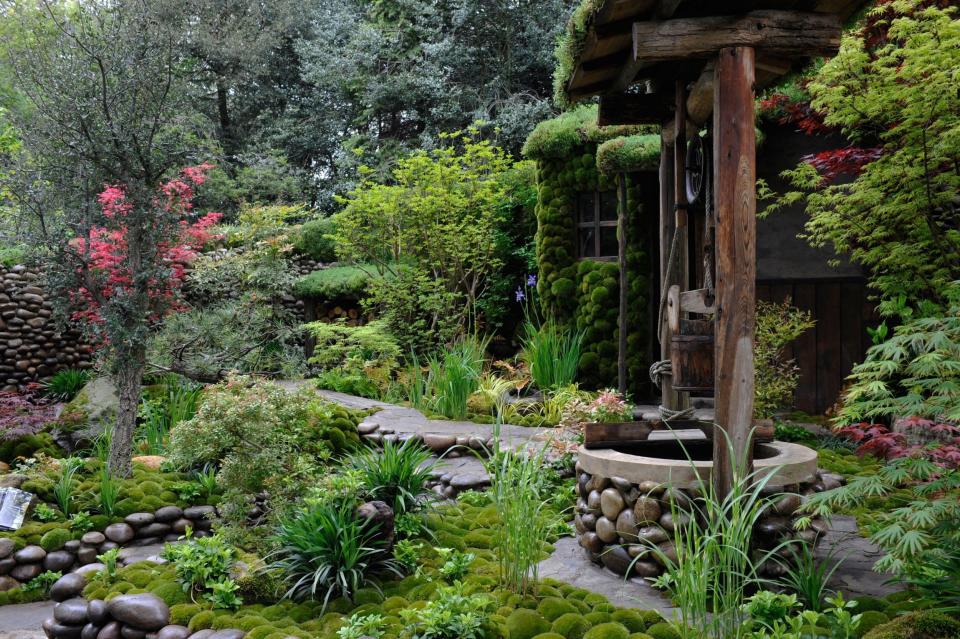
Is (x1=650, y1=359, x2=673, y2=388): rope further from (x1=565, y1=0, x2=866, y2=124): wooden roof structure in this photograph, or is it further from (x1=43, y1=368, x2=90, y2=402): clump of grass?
(x1=43, y1=368, x2=90, y2=402): clump of grass

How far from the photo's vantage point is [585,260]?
846 centimetres

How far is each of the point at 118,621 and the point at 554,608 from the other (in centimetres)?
224

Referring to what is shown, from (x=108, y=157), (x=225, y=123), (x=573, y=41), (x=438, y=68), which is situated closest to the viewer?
(x=573, y=41)

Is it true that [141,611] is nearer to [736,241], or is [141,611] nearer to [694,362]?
[694,362]

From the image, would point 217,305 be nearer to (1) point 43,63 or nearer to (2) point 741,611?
(1) point 43,63

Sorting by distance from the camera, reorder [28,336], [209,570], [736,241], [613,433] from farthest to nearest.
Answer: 1. [28,336]
2. [613,433]
3. [209,570]
4. [736,241]

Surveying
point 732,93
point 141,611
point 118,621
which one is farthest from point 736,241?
point 118,621

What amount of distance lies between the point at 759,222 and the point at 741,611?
5.90 m

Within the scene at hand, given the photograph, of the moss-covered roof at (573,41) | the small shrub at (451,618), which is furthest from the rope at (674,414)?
the moss-covered roof at (573,41)

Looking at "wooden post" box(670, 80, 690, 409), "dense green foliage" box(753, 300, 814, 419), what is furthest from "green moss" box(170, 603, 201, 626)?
"dense green foliage" box(753, 300, 814, 419)

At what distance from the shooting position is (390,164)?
548 inches

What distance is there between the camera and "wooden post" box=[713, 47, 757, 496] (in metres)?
3.28

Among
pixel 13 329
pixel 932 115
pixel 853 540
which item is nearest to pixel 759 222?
pixel 932 115

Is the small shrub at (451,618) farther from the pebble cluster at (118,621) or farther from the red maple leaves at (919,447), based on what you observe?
the red maple leaves at (919,447)
